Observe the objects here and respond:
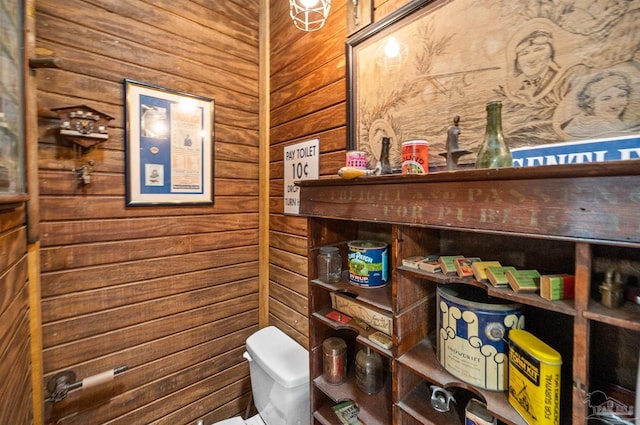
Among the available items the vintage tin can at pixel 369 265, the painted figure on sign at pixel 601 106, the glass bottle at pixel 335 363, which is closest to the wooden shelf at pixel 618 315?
the painted figure on sign at pixel 601 106

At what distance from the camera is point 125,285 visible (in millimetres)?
1380

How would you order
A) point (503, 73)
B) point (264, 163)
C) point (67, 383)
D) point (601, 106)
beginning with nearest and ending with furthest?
point (601, 106), point (503, 73), point (67, 383), point (264, 163)

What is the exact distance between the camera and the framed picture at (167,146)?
138 centimetres

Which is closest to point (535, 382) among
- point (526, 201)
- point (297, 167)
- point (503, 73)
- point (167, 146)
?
point (526, 201)

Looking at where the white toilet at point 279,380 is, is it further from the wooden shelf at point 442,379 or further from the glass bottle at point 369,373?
the wooden shelf at point 442,379

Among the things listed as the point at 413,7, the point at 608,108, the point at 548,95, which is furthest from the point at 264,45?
the point at 608,108

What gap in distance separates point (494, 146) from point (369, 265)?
51 cm

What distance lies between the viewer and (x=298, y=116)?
1.56 m

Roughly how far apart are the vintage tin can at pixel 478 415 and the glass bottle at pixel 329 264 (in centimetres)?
53

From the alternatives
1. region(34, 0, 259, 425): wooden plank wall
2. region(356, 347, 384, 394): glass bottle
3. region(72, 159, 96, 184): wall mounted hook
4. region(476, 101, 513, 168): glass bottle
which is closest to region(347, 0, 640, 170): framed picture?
region(476, 101, 513, 168): glass bottle

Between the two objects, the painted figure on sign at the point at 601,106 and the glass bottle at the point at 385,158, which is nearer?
the painted figure on sign at the point at 601,106

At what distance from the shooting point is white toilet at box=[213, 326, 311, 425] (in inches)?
48.5

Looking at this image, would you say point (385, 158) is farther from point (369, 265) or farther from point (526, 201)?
point (526, 201)

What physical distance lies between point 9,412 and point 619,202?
5.05 feet
